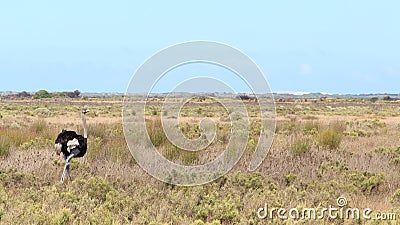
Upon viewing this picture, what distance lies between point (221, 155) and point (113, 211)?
3658 mm

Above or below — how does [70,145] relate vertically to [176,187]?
above

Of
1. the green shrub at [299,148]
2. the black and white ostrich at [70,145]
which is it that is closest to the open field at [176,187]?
the green shrub at [299,148]

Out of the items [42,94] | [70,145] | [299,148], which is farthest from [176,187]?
[42,94]

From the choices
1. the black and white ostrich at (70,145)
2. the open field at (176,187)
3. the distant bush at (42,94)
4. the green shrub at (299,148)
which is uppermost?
the distant bush at (42,94)

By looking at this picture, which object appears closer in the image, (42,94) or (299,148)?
(299,148)

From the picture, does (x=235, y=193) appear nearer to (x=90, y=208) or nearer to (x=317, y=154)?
(x=90, y=208)

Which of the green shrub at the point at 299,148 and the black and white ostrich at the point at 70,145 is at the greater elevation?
the black and white ostrich at the point at 70,145

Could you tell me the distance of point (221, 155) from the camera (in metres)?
9.07

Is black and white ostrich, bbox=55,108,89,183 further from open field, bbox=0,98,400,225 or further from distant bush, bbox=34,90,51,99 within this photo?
distant bush, bbox=34,90,51,99

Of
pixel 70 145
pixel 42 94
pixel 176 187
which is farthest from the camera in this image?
pixel 42 94

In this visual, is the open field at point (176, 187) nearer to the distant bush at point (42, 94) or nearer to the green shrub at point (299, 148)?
the green shrub at point (299, 148)

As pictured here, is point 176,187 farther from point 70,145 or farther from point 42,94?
point 42,94

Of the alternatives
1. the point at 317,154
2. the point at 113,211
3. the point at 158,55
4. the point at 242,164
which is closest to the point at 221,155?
the point at 242,164

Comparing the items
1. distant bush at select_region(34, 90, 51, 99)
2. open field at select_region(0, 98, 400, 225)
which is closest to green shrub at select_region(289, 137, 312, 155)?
open field at select_region(0, 98, 400, 225)
